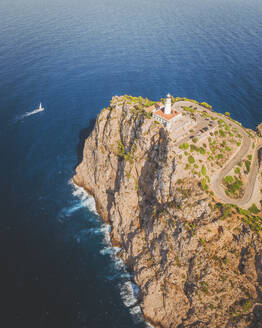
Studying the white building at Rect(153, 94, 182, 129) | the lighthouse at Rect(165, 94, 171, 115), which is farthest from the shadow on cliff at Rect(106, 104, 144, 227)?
the lighthouse at Rect(165, 94, 171, 115)

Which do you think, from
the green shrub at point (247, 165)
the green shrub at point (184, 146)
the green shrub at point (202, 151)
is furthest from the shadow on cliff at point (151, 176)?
the green shrub at point (247, 165)

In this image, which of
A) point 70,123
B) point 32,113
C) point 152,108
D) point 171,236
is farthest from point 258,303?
point 32,113

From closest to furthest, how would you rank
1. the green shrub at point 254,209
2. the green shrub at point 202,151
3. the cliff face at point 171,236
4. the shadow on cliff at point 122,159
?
the cliff face at point 171,236 < the green shrub at point 254,209 < the green shrub at point 202,151 < the shadow on cliff at point 122,159

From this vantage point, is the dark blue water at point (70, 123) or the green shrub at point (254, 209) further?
the dark blue water at point (70, 123)

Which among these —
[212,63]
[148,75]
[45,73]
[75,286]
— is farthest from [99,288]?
[212,63]

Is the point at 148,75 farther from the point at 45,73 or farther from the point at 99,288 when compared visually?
the point at 99,288

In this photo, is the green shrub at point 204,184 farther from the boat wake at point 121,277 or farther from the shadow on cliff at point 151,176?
the boat wake at point 121,277
